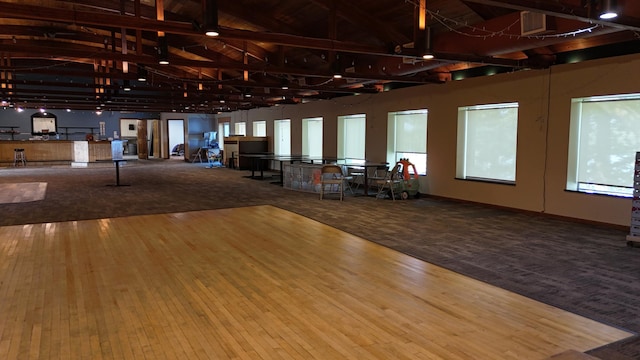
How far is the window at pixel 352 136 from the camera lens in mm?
12109

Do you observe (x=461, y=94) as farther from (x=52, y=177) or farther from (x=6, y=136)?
(x=6, y=136)

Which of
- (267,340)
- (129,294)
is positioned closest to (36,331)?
(129,294)

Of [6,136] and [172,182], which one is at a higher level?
[6,136]

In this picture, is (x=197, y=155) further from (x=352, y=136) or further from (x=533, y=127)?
(x=533, y=127)

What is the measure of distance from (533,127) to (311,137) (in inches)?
337

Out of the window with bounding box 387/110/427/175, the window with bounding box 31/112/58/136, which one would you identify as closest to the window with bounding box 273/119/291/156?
the window with bounding box 387/110/427/175

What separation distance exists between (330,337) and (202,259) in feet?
7.51

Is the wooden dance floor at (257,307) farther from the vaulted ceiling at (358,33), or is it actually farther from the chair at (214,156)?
the chair at (214,156)

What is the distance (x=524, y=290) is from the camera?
12.2 ft

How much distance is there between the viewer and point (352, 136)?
1255cm

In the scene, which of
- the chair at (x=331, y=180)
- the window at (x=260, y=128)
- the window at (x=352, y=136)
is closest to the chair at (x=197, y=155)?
the window at (x=260, y=128)

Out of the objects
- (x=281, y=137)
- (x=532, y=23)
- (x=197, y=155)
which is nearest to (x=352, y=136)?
(x=281, y=137)

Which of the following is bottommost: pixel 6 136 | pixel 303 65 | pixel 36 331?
pixel 36 331

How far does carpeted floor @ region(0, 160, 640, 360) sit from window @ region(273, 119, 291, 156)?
17.0 ft
